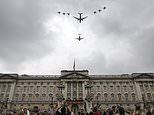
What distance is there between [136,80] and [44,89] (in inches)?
A: 1528

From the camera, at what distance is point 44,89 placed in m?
83.8

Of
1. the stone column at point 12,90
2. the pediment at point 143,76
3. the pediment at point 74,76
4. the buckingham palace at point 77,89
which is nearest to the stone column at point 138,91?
the buckingham palace at point 77,89

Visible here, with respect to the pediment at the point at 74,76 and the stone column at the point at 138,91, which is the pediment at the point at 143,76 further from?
the pediment at the point at 74,76

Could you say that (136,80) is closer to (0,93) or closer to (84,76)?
(84,76)

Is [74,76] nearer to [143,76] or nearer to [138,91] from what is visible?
[138,91]

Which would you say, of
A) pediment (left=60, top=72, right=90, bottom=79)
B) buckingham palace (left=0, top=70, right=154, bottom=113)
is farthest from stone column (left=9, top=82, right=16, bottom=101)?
pediment (left=60, top=72, right=90, bottom=79)

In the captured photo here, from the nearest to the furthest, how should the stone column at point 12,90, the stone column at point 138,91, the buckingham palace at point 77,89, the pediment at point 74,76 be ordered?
the stone column at point 12,90, the buckingham palace at point 77,89, the stone column at point 138,91, the pediment at point 74,76

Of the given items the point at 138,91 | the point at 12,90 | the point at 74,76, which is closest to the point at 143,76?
the point at 138,91

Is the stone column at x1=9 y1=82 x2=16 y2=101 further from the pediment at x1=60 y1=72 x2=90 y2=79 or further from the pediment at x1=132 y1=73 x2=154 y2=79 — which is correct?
the pediment at x1=132 y1=73 x2=154 y2=79

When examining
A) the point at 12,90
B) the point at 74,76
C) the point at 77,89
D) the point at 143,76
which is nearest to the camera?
the point at 12,90

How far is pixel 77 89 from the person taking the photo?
81.9 meters

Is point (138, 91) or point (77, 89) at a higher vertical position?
point (77, 89)

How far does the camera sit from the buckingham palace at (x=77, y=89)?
263 ft

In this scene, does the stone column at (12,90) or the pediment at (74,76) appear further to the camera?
the pediment at (74,76)
